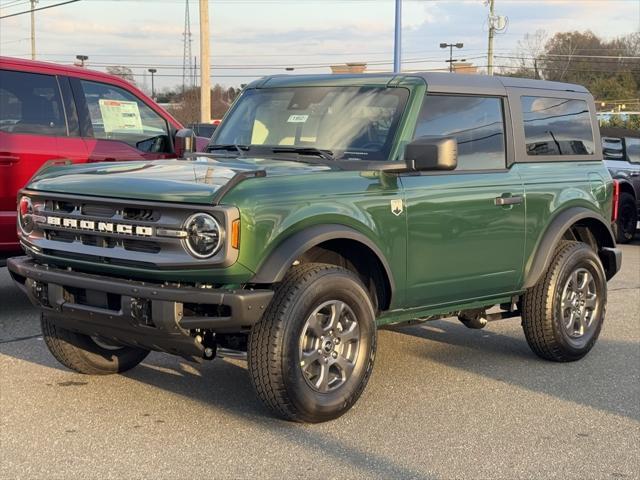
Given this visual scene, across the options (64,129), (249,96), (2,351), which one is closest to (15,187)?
(64,129)

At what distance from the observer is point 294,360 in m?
4.40

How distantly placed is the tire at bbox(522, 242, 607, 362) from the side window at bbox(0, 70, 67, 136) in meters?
4.20

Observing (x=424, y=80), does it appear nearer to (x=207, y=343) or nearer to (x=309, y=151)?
(x=309, y=151)

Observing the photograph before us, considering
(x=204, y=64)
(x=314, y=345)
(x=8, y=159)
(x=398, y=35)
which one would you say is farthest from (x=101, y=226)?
(x=398, y=35)

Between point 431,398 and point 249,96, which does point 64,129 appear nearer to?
point 249,96

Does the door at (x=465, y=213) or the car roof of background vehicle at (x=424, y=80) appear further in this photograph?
the car roof of background vehicle at (x=424, y=80)

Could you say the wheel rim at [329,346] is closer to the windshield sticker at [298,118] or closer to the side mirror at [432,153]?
the side mirror at [432,153]

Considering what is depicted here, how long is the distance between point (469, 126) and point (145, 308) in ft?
8.54

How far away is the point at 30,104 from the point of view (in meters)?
7.22

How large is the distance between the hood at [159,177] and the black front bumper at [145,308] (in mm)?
448

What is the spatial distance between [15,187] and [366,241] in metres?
3.58

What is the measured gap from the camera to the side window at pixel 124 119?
25.1 ft

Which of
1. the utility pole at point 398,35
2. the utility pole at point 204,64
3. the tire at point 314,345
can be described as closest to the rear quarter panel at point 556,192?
the tire at point 314,345

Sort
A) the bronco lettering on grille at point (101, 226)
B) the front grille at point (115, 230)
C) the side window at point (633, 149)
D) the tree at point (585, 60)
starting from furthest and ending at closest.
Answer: the tree at point (585, 60) < the side window at point (633, 149) < the bronco lettering on grille at point (101, 226) < the front grille at point (115, 230)
